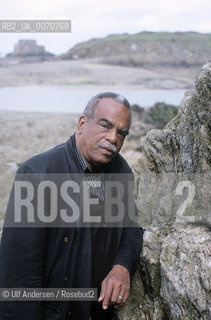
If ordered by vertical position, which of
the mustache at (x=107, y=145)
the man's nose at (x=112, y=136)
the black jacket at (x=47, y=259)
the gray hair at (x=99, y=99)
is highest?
→ the gray hair at (x=99, y=99)

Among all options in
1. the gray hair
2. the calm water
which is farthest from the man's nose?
the calm water

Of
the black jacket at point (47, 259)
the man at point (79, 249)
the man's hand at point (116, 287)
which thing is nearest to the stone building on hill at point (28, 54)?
the man at point (79, 249)

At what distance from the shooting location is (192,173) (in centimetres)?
349

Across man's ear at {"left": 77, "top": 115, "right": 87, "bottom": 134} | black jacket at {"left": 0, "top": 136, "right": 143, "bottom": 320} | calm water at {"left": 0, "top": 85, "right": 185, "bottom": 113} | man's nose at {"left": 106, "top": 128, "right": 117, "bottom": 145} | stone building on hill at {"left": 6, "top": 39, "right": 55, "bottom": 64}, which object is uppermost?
stone building on hill at {"left": 6, "top": 39, "right": 55, "bottom": 64}

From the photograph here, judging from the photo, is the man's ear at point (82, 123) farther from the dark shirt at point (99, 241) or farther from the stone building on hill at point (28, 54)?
the stone building on hill at point (28, 54)

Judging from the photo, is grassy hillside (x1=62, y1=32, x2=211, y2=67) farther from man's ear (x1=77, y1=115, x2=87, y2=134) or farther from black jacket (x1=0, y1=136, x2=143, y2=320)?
black jacket (x1=0, y1=136, x2=143, y2=320)

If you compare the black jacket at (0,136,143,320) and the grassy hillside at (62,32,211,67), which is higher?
the grassy hillside at (62,32,211,67)

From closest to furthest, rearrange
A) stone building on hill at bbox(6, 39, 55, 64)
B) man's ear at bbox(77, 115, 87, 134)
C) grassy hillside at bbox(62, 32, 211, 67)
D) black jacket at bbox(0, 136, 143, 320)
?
black jacket at bbox(0, 136, 143, 320)
man's ear at bbox(77, 115, 87, 134)
grassy hillside at bbox(62, 32, 211, 67)
stone building on hill at bbox(6, 39, 55, 64)

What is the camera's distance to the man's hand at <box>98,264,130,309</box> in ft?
10.0

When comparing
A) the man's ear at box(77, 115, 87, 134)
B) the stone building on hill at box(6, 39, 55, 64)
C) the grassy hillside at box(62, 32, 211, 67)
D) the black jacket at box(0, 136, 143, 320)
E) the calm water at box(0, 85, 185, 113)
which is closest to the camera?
the black jacket at box(0, 136, 143, 320)

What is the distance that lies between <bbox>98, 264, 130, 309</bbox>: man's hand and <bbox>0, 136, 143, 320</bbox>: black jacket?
15cm

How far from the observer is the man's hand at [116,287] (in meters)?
3.05

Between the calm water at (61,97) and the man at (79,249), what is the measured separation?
80.5 ft

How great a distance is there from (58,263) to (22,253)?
31 centimetres
